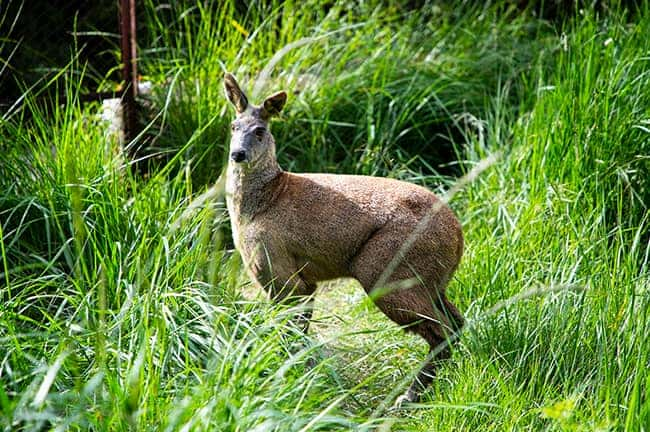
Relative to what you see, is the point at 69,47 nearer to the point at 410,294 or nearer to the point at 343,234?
the point at 343,234

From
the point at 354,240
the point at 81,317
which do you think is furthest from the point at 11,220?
the point at 354,240

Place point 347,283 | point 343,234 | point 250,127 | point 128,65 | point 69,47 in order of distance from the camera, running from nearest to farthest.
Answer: point 343,234
point 250,127
point 347,283
point 128,65
point 69,47

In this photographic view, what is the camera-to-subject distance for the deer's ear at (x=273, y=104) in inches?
184

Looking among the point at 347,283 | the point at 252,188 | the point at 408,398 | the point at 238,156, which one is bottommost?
the point at 347,283

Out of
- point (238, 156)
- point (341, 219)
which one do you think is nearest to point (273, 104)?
point (238, 156)

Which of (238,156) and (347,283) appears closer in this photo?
(238,156)

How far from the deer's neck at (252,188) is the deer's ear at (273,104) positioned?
263mm

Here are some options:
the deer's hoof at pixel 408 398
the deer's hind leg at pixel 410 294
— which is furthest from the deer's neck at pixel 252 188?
the deer's hoof at pixel 408 398

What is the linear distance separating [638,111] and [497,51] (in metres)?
2.29

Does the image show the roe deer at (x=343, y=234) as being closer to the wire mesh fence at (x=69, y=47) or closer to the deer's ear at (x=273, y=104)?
the deer's ear at (x=273, y=104)

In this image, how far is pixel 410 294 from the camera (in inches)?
166

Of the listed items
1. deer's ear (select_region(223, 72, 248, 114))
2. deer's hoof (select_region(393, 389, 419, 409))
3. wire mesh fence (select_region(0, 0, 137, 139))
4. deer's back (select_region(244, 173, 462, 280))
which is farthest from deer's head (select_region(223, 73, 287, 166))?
wire mesh fence (select_region(0, 0, 137, 139))

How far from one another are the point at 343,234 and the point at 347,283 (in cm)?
Answer: 133

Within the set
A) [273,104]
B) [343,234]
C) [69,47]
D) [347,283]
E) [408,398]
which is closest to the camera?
[408,398]
